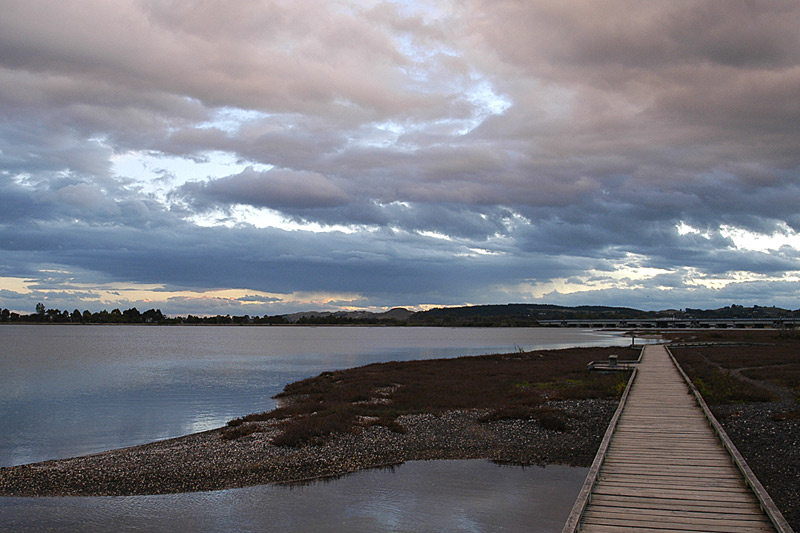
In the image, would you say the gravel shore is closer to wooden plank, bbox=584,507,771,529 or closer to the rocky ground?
the rocky ground

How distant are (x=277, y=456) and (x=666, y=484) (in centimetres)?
1340

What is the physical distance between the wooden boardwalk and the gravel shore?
3.26 metres

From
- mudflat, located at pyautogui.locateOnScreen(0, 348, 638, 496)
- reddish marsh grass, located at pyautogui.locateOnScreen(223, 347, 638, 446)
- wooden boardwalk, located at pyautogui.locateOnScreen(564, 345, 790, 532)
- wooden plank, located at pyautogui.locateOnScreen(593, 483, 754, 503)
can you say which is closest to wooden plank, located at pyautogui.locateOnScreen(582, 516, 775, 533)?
wooden boardwalk, located at pyautogui.locateOnScreen(564, 345, 790, 532)

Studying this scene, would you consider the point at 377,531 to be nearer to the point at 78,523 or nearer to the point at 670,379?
the point at 78,523

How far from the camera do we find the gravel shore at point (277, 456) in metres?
19.0

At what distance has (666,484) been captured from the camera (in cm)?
1367

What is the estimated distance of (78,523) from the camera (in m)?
15.6

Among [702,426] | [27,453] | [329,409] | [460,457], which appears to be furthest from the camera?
[329,409]

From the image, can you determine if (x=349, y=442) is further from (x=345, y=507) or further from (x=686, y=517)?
(x=686, y=517)

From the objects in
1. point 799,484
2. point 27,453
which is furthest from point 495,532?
point 27,453

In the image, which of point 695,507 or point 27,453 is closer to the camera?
point 695,507

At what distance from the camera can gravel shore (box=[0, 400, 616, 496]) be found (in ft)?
62.4

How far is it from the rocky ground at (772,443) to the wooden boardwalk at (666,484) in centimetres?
141

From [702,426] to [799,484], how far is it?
12.9 feet
